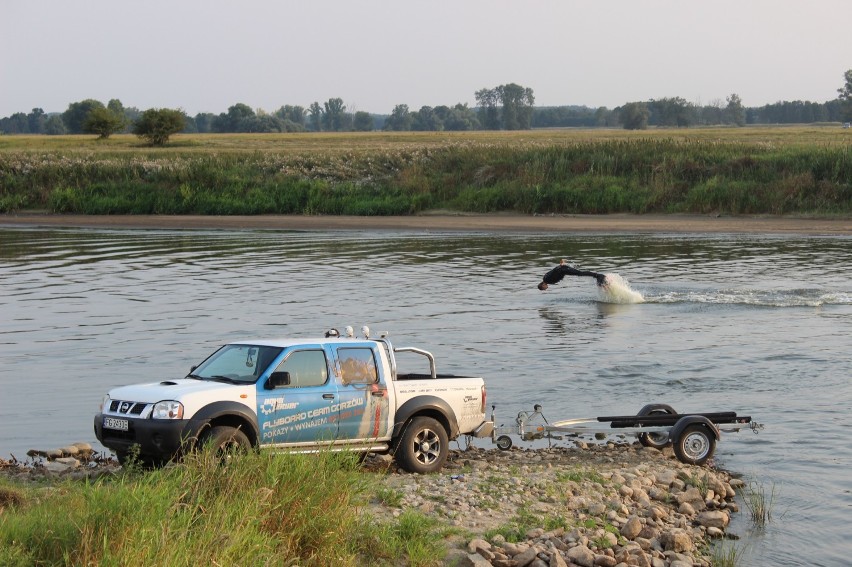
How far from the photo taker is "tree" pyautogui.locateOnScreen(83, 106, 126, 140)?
10919 cm

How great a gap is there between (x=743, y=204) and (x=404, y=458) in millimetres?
43485

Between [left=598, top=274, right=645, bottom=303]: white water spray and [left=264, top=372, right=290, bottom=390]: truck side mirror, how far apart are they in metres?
18.1

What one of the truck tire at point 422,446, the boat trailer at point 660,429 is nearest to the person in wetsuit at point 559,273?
the boat trailer at point 660,429

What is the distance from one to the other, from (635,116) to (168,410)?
527 feet

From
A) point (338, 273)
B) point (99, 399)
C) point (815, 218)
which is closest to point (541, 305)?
point (338, 273)

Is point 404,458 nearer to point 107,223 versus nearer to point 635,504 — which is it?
point 635,504

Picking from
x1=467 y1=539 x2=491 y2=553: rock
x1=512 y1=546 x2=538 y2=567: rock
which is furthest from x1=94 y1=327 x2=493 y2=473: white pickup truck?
x1=512 y1=546 x2=538 y2=567: rock

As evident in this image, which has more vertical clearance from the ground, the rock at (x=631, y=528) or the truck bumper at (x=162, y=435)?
the truck bumper at (x=162, y=435)

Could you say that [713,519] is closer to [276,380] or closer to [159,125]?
[276,380]

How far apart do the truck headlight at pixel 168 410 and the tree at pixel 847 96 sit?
554 feet

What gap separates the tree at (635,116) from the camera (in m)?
166

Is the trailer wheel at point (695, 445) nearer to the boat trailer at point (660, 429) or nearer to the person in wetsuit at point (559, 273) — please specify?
the boat trailer at point (660, 429)

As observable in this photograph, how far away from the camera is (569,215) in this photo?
55000 millimetres

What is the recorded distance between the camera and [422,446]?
41.0 ft
